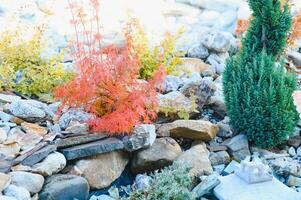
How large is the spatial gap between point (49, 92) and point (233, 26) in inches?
120

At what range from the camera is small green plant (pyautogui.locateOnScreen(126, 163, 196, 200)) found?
2.93 m

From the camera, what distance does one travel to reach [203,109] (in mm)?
4133

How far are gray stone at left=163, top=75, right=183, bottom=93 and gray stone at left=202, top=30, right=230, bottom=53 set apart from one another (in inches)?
38.2

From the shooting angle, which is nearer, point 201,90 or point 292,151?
point 292,151

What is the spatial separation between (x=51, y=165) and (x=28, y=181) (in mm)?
199

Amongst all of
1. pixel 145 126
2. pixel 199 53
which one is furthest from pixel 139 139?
pixel 199 53

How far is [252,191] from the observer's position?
3.12m

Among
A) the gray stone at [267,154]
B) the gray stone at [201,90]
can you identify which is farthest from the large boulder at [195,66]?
the gray stone at [267,154]

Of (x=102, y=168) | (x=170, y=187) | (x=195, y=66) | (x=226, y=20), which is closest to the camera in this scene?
(x=170, y=187)

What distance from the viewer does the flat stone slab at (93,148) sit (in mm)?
3191

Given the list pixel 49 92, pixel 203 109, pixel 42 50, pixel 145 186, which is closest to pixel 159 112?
pixel 203 109

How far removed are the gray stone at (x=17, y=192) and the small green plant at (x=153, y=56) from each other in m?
1.93

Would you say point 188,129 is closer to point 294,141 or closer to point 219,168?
point 219,168

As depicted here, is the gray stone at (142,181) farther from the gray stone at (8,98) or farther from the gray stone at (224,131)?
the gray stone at (8,98)
